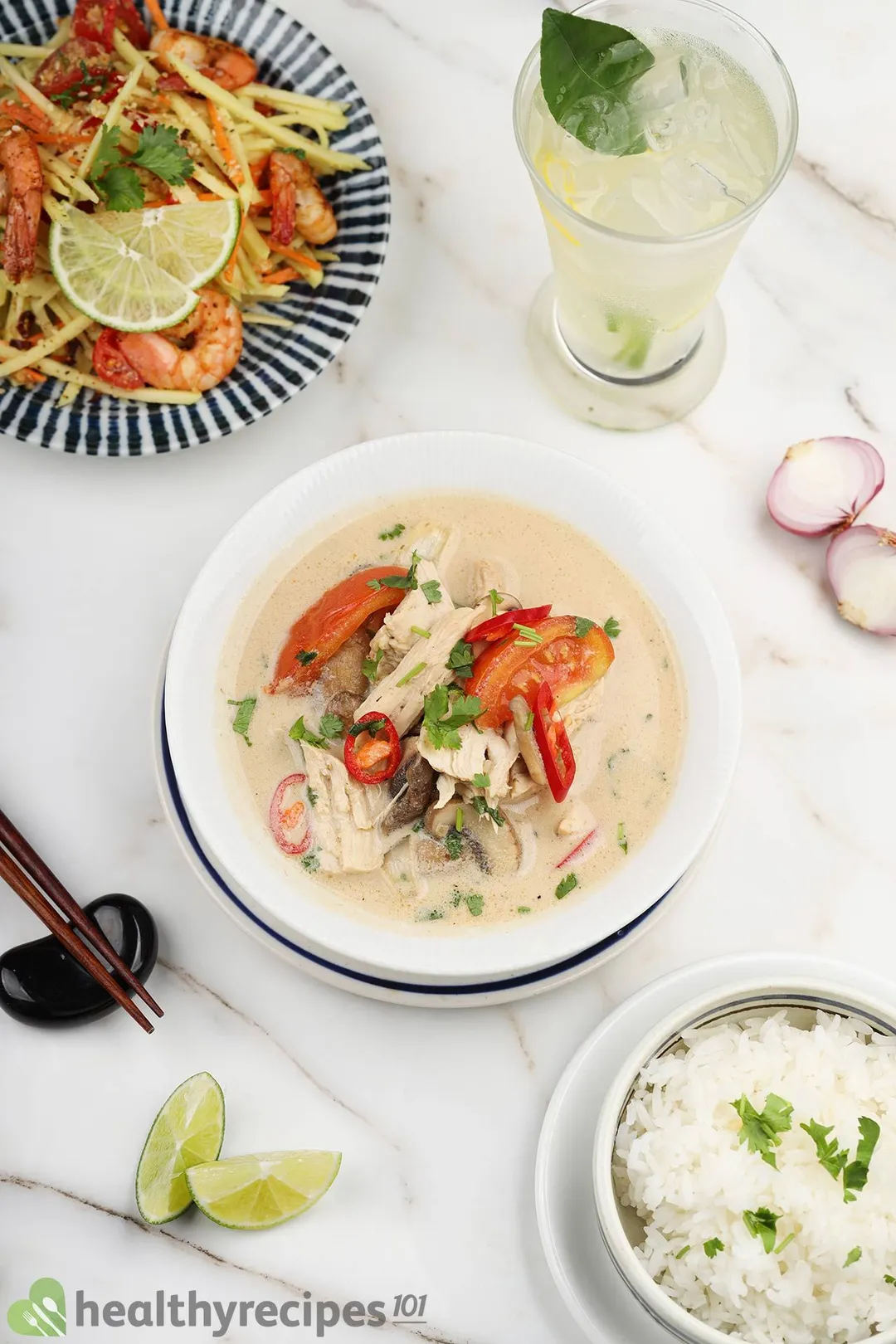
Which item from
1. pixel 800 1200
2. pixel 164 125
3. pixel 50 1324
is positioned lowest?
pixel 50 1324

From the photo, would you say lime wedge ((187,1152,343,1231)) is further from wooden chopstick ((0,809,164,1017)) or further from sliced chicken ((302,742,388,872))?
sliced chicken ((302,742,388,872))

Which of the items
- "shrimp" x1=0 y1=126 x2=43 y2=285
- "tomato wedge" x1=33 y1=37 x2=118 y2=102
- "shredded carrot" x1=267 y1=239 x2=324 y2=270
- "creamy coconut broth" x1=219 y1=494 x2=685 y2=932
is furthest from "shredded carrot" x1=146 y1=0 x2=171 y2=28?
"creamy coconut broth" x1=219 y1=494 x2=685 y2=932

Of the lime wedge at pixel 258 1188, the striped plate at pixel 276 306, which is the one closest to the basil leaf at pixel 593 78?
the striped plate at pixel 276 306

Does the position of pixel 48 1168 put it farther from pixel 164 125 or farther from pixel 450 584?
pixel 164 125

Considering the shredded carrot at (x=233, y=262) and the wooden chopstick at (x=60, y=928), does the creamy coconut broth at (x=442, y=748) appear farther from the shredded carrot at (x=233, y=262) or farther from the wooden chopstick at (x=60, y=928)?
the shredded carrot at (x=233, y=262)

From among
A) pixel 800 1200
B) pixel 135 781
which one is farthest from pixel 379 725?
pixel 800 1200

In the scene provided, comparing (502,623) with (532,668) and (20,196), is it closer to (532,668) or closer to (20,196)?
(532,668)
